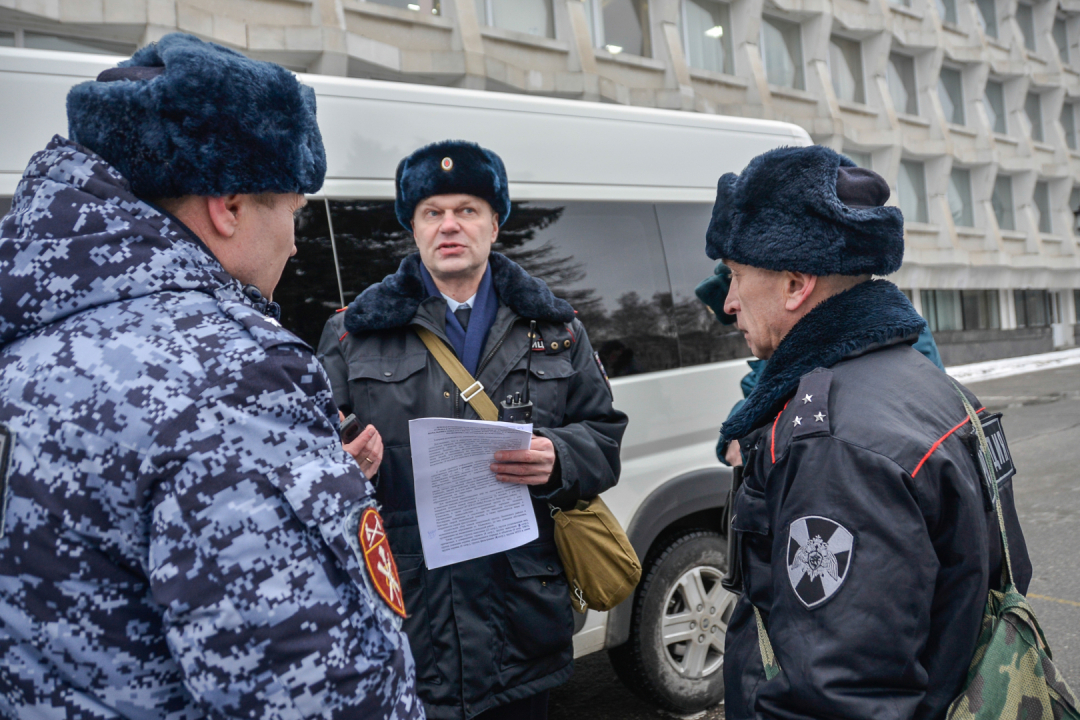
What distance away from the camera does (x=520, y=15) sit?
608 inches

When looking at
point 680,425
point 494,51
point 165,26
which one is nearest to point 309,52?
point 165,26

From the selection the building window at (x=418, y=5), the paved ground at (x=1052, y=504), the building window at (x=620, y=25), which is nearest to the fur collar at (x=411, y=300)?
the paved ground at (x=1052, y=504)

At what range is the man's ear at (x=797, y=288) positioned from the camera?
1.51 metres

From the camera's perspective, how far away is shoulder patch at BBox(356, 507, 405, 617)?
99 centimetres

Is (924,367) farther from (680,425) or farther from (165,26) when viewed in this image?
(165,26)

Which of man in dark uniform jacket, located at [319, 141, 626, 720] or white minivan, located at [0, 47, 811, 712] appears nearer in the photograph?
man in dark uniform jacket, located at [319, 141, 626, 720]

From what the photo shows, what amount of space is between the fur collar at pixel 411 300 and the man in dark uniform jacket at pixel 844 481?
0.77 m

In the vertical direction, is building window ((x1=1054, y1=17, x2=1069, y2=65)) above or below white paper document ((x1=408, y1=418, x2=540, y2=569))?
above

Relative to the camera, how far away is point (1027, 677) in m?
1.30

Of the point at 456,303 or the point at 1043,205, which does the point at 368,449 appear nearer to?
the point at 456,303

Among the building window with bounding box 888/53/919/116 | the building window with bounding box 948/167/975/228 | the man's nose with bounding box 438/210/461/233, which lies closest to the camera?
the man's nose with bounding box 438/210/461/233

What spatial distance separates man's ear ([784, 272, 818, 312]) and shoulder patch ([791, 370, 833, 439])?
0.20m

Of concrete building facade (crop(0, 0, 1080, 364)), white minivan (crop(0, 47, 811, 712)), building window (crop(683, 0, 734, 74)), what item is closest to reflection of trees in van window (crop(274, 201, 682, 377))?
white minivan (crop(0, 47, 811, 712))

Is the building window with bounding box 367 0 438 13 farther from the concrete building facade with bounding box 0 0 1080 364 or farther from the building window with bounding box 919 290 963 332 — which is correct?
the building window with bounding box 919 290 963 332
